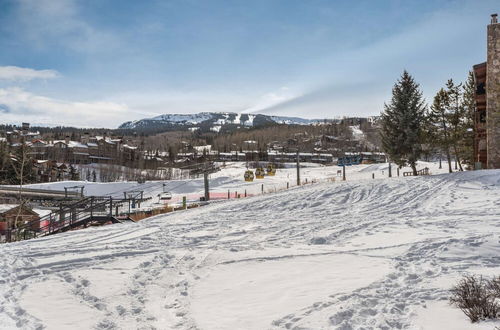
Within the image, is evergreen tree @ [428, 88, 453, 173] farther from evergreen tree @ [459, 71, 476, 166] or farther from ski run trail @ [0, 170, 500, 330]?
ski run trail @ [0, 170, 500, 330]

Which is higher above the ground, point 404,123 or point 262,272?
point 404,123

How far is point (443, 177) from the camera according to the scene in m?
22.9

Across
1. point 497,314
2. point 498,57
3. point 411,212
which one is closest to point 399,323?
point 497,314

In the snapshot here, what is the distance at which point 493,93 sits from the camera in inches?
1054

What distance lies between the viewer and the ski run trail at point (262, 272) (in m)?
5.47

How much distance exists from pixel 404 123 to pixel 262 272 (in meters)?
27.0

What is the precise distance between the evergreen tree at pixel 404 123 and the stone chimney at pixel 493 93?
511 cm

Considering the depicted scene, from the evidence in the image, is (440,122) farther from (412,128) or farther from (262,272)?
(262,272)

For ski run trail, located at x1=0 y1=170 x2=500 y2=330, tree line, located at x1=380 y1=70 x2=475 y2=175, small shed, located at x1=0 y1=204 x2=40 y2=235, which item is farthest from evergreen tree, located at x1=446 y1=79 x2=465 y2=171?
small shed, located at x1=0 y1=204 x2=40 y2=235

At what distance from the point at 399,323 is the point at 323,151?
467ft

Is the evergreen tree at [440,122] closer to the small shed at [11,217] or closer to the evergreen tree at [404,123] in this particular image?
the evergreen tree at [404,123]

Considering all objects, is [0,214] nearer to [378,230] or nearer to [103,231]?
[103,231]

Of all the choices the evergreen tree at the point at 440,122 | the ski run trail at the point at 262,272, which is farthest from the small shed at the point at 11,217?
the evergreen tree at the point at 440,122

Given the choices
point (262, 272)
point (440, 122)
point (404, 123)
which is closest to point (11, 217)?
point (262, 272)
